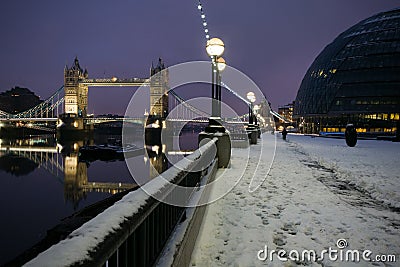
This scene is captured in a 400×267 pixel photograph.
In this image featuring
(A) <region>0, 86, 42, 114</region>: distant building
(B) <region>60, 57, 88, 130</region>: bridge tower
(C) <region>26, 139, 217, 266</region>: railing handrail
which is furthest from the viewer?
(A) <region>0, 86, 42, 114</region>: distant building

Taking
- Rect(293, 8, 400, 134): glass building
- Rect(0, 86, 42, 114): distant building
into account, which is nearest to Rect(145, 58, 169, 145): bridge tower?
Rect(293, 8, 400, 134): glass building

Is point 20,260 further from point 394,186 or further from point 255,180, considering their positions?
point 394,186

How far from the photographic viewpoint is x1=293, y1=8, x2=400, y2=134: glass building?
54.1 metres

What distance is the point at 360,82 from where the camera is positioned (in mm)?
55969

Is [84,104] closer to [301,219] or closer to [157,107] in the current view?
[157,107]

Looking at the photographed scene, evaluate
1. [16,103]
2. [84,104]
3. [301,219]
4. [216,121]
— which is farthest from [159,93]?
[301,219]

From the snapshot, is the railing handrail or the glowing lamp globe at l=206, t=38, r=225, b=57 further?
the glowing lamp globe at l=206, t=38, r=225, b=57

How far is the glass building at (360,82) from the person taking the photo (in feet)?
177

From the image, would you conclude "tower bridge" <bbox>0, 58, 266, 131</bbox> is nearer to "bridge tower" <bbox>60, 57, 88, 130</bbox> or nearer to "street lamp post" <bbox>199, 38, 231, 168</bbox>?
"bridge tower" <bbox>60, 57, 88, 130</bbox>

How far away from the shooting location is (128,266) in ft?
6.52

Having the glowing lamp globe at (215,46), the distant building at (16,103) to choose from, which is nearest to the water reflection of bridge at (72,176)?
the glowing lamp globe at (215,46)

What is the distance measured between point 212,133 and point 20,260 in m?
14.6

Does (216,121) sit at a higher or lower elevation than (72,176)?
higher

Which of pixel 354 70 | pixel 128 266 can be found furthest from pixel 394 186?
pixel 354 70
